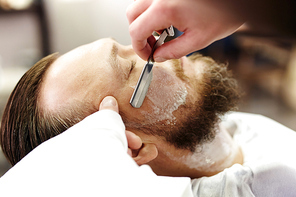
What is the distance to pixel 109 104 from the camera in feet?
3.18

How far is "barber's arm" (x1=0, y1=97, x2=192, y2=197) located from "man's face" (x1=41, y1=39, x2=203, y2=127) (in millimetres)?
166

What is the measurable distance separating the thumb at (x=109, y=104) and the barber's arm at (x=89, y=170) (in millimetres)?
83

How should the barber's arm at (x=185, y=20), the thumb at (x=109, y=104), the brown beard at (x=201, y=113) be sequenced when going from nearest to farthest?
the barber's arm at (x=185, y=20) → the thumb at (x=109, y=104) → the brown beard at (x=201, y=113)

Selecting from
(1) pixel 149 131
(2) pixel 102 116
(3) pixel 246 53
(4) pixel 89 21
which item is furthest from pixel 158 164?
(3) pixel 246 53

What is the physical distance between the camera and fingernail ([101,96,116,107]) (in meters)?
0.97

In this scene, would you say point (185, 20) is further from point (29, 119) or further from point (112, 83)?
point (29, 119)

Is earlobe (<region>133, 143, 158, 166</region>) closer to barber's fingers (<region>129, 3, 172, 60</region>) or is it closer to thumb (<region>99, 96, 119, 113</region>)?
thumb (<region>99, 96, 119, 113</region>)

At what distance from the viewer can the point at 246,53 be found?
321cm

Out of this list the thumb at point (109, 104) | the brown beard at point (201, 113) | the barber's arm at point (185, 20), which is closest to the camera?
the barber's arm at point (185, 20)

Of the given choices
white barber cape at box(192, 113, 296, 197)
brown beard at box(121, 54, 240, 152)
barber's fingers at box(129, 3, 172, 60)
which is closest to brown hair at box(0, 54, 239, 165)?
brown beard at box(121, 54, 240, 152)

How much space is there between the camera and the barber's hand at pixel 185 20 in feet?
2.24

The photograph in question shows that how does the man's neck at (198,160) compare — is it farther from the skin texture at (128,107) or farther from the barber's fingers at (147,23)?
the barber's fingers at (147,23)

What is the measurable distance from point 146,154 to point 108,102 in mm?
262

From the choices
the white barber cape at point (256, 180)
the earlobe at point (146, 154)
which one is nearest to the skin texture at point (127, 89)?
the earlobe at point (146, 154)
